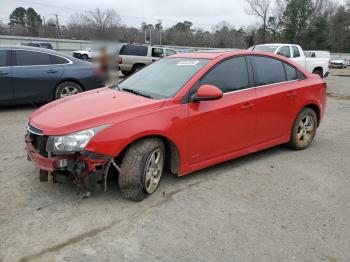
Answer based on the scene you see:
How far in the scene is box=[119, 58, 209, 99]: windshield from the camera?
4527mm

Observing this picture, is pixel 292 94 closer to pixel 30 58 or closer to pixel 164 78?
pixel 164 78

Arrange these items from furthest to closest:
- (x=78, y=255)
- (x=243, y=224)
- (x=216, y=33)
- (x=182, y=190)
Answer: (x=216, y=33) < (x=182, y=190) < (x=243, y=224) < (x=78, y=255)

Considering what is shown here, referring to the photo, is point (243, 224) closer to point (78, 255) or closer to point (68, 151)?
point (78, 255)

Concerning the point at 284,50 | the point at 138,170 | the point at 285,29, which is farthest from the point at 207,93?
the point at 285,29

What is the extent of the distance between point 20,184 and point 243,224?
2.59m

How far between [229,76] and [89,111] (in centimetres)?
190

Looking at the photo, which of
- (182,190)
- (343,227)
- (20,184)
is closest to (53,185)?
(20,184)

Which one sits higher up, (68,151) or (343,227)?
(68,151)

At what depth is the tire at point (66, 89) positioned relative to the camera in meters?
9.19

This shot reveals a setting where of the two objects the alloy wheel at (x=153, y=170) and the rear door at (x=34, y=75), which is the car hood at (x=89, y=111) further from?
the rear door at (x=34, y=75)

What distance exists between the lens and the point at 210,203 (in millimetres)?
4062

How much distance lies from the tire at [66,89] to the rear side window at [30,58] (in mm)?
629

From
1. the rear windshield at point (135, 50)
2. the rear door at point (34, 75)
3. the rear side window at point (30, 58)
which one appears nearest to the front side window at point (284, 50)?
the rear windshield at point (135, 50)

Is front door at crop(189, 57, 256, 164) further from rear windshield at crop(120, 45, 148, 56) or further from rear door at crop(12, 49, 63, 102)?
rear windshield at crop(120, 45, 148, 56)
